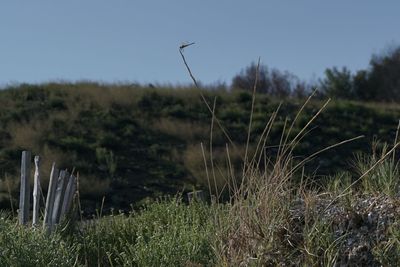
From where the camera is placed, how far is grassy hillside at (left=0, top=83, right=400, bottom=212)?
87.2ft

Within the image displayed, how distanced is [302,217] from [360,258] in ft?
2.01

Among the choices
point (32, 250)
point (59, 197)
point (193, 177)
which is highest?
point (59, 197)

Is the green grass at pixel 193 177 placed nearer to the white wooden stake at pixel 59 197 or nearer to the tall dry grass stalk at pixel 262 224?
the tall dry grass stalk at pixel 262 224

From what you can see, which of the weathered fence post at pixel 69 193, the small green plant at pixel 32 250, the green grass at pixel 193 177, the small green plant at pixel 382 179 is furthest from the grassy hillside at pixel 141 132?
the small green plant at pixel 382 179

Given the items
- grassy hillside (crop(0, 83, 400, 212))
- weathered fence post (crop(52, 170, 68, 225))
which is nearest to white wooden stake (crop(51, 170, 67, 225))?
weathered fence post (crop(52, 170, 68, 225))

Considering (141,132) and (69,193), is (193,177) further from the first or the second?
(69,193)

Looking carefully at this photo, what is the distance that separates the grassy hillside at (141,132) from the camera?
26.6 m

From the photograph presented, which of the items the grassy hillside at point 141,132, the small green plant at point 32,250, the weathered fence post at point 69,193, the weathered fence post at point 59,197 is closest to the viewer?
the small green plant at point 32,250

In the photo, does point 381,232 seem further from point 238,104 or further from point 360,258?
point 238,104

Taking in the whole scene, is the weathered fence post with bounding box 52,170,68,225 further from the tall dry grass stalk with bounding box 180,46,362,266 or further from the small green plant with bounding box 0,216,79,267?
the tall dry grass stalk with bounding box 180,46,362,266

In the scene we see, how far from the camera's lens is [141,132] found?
3356cm

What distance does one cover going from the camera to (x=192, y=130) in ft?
111

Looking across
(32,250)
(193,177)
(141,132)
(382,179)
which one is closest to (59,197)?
(32,250)

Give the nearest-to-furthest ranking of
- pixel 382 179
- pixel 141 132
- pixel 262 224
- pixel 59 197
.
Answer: pixel 262 224 → pixel 382 179 → pixel 59 197 → pixel 141 132
